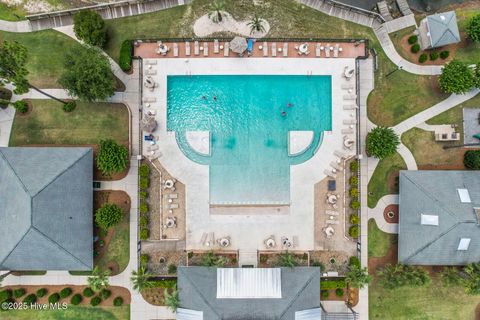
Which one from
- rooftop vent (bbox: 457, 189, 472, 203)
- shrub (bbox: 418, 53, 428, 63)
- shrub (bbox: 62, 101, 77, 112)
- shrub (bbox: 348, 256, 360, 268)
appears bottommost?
shrub (bbox: 348, 256, 360, 268)

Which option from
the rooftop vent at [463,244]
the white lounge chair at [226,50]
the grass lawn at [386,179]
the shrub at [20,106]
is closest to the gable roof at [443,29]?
the grass lawn at [386,179]

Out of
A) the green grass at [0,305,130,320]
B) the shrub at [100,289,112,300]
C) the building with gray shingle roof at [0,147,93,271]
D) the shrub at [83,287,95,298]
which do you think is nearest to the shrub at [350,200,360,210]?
the green grass at [0,305,130,320]

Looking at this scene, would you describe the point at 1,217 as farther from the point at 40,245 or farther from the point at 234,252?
the point at 234,252

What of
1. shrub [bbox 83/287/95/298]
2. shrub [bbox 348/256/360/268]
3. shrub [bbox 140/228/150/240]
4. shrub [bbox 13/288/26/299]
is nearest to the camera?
shrub [bbox 13/288/26/299]

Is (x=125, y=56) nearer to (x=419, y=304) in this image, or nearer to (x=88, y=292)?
(x=88, y=292)

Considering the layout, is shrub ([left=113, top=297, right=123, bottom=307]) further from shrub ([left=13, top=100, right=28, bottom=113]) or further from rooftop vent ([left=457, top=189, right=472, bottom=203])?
rooftop vent ([left=457, top=189, right=472, bottom=203])

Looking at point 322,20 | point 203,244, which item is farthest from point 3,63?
point 322,20
